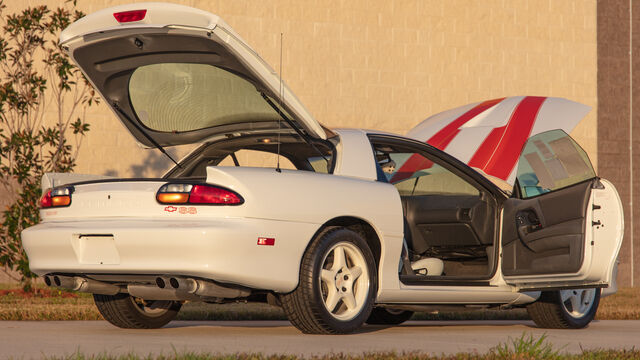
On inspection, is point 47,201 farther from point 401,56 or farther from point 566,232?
point 401,56

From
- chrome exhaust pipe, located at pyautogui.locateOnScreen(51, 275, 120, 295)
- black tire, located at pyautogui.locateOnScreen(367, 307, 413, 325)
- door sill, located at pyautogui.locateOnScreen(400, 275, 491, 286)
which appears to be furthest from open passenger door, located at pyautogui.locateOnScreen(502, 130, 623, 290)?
chrome exhaust pipe, located at pyautogui.locateOnScreen(51, 275, 120, 295)

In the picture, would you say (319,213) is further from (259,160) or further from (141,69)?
(259,160)

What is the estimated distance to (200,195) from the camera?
6109 mm

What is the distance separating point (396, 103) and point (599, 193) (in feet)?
30.7

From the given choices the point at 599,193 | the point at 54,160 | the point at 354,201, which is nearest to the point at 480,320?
the point at 599,193

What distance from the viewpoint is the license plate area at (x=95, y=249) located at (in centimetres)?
623

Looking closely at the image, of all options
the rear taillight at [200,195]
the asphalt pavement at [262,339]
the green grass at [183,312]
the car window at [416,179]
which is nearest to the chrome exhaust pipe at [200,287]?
the asphalt pavement at [262,339]

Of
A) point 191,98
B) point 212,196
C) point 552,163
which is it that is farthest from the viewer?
point 552,163

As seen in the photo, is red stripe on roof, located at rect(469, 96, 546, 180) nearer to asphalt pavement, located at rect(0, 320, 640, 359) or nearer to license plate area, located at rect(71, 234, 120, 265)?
asphalt pavement, located at rect(0, 320, 640, 359)

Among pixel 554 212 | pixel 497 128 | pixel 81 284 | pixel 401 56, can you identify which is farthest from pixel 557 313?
pixel 401 56

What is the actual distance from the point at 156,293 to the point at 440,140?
4661mm

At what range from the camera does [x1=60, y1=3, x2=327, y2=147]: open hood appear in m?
6.39

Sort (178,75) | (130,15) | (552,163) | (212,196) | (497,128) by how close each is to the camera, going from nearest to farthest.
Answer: (212,196)
(130,15)
(178,75)
(552,163)
(497,128)

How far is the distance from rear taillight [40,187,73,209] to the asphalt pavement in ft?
2.85
